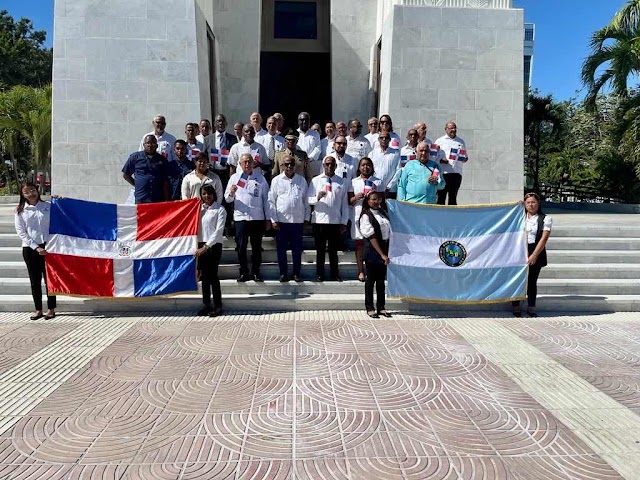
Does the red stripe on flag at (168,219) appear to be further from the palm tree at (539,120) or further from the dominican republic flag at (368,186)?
the palm tree at (539,120)

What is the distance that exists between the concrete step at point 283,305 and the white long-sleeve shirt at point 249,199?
1.19 m

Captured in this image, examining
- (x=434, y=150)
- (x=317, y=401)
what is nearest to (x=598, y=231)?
(x=434, y=150)

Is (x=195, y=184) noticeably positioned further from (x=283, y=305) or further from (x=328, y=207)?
(x=283, y=305)

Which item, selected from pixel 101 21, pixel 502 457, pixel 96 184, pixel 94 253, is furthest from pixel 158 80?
pixel 502 457

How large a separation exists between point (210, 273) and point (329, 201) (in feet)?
6.57

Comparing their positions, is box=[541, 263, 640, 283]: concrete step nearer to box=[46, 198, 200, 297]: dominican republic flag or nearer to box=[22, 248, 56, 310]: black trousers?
box=[46, 198, 200, 297]: dominican republic flag

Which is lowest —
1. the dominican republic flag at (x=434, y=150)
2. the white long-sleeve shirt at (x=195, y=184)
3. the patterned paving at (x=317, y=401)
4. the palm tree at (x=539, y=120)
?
the patterned paving at (x=317, y=401)

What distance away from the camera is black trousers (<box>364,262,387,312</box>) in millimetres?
6589

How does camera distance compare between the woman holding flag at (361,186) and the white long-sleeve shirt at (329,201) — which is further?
the white long-sleeve shirt at (329,201)

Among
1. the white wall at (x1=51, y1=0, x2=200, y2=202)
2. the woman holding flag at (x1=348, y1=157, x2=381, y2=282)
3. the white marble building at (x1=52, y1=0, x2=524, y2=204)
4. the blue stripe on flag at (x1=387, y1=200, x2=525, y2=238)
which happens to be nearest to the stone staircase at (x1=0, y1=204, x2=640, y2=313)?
the woman holding flag at (x1=348, y1=157, x2=381, y2=282)

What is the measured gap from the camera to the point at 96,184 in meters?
11.3

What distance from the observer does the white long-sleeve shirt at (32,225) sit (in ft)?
21.4

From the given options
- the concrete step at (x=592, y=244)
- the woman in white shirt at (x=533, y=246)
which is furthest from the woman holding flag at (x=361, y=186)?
the concrete step at (x=592, y=244)

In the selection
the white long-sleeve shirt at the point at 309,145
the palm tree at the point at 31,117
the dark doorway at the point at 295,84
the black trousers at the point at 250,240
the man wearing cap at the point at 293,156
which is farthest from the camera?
the palm tree at the point at 31,117
